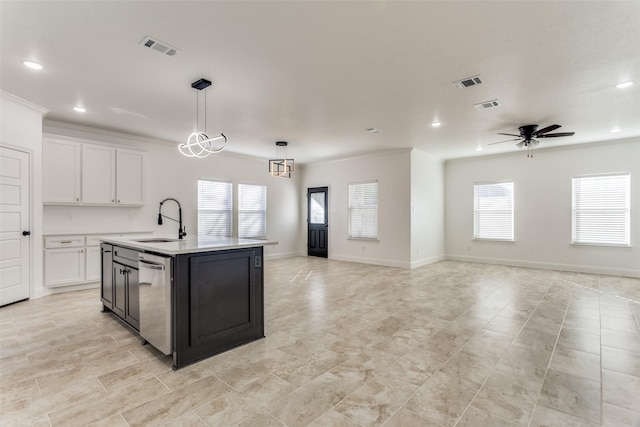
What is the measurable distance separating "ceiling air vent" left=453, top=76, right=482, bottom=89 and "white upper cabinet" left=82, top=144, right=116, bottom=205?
559 cm

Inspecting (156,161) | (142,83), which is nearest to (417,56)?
(142,83)

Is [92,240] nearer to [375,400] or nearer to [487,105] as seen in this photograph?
[375,400]

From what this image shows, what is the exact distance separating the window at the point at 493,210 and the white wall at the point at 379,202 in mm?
2289

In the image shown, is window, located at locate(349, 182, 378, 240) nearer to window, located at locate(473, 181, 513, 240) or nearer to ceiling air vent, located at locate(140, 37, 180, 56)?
window, located at locate(473, 181, 513, 240)

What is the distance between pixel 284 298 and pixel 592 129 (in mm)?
6087

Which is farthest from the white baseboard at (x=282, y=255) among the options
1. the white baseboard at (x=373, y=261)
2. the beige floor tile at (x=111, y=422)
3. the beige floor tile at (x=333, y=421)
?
the beige floor tile at (x=333, y=421)

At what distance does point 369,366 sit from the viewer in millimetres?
2562

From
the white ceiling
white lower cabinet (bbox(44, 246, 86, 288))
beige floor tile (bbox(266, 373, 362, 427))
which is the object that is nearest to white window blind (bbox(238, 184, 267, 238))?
the white ceiling

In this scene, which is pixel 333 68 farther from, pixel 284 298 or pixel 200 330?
pixel 284 298

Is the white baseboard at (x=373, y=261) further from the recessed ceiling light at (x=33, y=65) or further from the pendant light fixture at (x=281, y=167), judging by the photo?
the recessed ceiling light at (x=33, y=65)

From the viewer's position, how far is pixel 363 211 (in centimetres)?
805

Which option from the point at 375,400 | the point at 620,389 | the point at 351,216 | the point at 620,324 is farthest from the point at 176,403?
the point at 351,216

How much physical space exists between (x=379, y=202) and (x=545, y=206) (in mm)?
3714

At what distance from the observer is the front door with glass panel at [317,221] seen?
886cm
